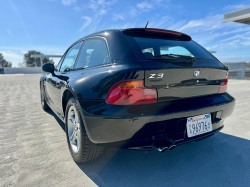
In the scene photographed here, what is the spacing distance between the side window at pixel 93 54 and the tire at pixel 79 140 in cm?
53

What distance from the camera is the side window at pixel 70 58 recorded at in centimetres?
274

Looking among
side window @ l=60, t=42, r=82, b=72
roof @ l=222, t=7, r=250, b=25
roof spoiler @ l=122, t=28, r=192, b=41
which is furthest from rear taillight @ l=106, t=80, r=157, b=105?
roof @ l=222, t=7, r=250, b=25

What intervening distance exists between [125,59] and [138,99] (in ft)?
1.39

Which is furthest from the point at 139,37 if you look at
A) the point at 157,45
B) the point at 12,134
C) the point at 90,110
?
the point at 12,134

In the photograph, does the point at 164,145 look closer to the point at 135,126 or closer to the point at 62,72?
the point at 135,126

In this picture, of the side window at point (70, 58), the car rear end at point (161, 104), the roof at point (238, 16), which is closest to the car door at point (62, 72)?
the side window at point (70, 58)

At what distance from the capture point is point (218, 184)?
1631 mm

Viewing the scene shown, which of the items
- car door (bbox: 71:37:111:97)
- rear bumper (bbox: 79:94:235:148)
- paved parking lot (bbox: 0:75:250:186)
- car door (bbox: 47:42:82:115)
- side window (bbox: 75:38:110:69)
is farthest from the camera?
car door (bbox: 47:42:82:115)

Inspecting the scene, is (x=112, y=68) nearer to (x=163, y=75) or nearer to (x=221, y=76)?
(x=163, y=75)

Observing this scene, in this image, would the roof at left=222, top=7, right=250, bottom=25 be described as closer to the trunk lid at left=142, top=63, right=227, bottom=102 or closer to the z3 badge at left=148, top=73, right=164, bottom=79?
the trunk lid at left=142, top=63, right=227, bottom=102

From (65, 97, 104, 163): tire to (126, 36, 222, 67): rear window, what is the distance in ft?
3.05

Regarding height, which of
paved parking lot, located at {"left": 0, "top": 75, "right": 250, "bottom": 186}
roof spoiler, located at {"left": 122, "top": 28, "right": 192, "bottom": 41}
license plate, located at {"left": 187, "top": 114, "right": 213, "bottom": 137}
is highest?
roof spoiler, located at {"left": 122, "top": 28, "right": 192, "bottom": 41}

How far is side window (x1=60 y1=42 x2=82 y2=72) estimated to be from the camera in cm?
274

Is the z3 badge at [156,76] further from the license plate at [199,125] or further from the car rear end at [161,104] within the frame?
the license plate at [199,125]
